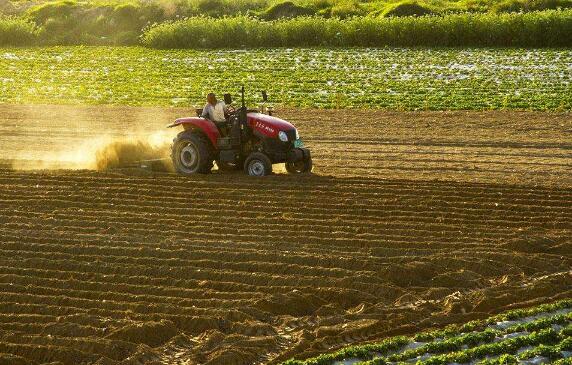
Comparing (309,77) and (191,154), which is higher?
(309,77)

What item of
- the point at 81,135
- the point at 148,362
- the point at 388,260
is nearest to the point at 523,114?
the point at 81,135

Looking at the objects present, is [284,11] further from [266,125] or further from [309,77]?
[266,125]

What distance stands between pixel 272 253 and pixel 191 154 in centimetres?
583

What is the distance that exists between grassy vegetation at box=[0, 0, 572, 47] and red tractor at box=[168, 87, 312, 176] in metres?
27.0

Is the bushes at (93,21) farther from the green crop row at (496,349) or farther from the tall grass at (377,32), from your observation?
the green crop row at (496,349)

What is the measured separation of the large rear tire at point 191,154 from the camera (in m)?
18.6

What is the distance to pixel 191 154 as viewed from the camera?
61.9ft

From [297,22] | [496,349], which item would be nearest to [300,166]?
[496,349]

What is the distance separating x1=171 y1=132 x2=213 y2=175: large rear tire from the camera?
1862 cm

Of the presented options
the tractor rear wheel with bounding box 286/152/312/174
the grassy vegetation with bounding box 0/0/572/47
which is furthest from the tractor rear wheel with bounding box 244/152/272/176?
the grassy vegetation with bounding box 0/0/572/47

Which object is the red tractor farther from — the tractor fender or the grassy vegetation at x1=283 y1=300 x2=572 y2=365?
the grassy vegetation at x1=283 y1=300 x2=572 y2=365

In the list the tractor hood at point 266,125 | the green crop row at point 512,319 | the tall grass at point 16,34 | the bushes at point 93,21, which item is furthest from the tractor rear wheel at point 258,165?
the tall grass at point 16,34

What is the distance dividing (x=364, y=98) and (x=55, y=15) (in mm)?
28561

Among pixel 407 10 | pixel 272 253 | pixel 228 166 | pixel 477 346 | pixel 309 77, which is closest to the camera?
pixel 477 346
